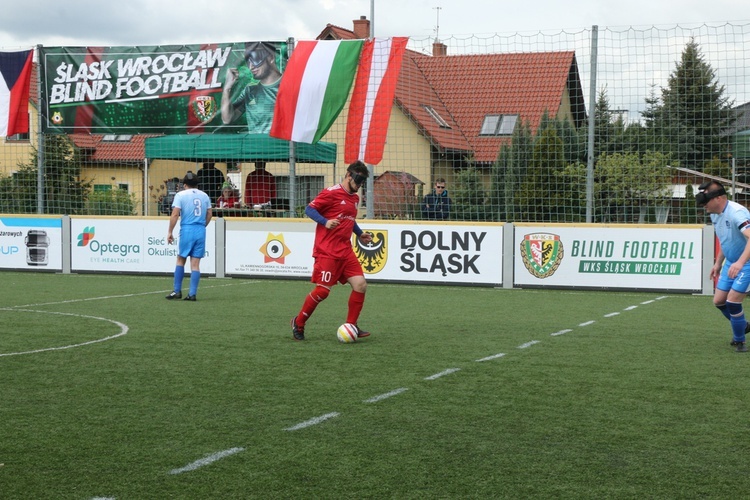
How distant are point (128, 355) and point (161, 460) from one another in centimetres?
391

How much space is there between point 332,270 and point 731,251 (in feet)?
12.7

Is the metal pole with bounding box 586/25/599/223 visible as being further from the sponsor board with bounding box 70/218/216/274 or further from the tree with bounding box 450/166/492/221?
the sponsor board with bounding box 70/218/216/274

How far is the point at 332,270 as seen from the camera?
1035cm

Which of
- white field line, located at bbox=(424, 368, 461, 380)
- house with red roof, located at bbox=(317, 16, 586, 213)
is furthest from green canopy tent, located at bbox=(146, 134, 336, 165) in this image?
white field line, located at bbox=(424, 368, 461, 380)

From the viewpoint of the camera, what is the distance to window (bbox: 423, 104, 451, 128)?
1844cm

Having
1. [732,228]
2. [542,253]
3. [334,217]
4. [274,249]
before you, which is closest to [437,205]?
[542,253]

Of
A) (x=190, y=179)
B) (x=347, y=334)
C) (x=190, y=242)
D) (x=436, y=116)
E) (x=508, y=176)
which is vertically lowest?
(x=347, y=334)

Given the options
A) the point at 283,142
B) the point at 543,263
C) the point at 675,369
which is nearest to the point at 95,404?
the point at 675,369

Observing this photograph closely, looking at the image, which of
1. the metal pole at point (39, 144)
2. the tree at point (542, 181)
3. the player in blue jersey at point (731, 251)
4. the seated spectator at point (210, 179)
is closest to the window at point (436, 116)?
the tree at point (542, 181)

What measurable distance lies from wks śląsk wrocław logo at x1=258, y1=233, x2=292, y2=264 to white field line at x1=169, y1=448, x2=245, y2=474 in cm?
1292

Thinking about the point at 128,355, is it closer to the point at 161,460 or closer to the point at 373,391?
the point at 373,391

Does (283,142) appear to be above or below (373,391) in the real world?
above

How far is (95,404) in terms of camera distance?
686cm

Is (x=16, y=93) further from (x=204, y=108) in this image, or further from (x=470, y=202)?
(x=470, y=202)
